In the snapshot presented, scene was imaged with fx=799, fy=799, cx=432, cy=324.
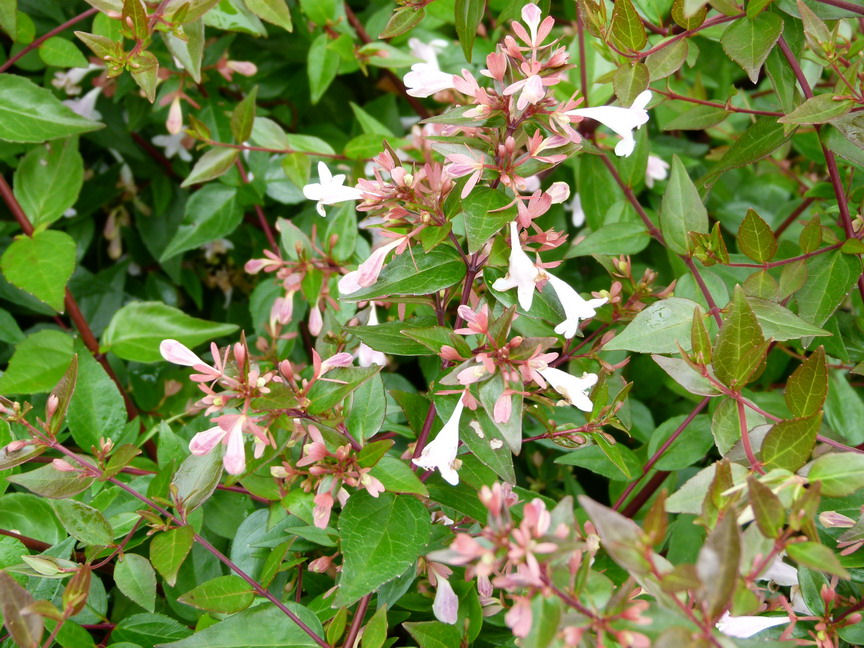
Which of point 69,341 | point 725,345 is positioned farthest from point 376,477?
point 69,341

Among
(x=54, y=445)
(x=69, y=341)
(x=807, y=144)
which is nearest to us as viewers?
(x=54, y=445)

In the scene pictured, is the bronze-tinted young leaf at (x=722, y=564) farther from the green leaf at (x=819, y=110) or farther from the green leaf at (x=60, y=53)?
the green leaf at (x=60, y=53)

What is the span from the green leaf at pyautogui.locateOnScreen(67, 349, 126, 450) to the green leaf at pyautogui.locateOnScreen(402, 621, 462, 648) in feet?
1.83

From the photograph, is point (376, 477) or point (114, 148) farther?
point (114, 148)

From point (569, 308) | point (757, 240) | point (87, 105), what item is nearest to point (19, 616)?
point (569, 308)

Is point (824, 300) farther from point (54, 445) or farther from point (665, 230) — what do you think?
point (54, 445)

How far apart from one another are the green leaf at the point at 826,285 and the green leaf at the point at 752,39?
279mm

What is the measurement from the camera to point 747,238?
1.05 m

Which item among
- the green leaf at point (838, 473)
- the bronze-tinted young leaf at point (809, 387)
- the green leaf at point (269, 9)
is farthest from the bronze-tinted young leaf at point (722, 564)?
the green leaf at point (269, 9)

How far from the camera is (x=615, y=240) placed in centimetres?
119

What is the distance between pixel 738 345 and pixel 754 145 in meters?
0.42

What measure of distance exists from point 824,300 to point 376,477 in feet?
2.10

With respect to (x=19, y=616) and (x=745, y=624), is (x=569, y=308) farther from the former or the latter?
(x=19, y=616)

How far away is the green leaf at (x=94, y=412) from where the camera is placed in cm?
115
